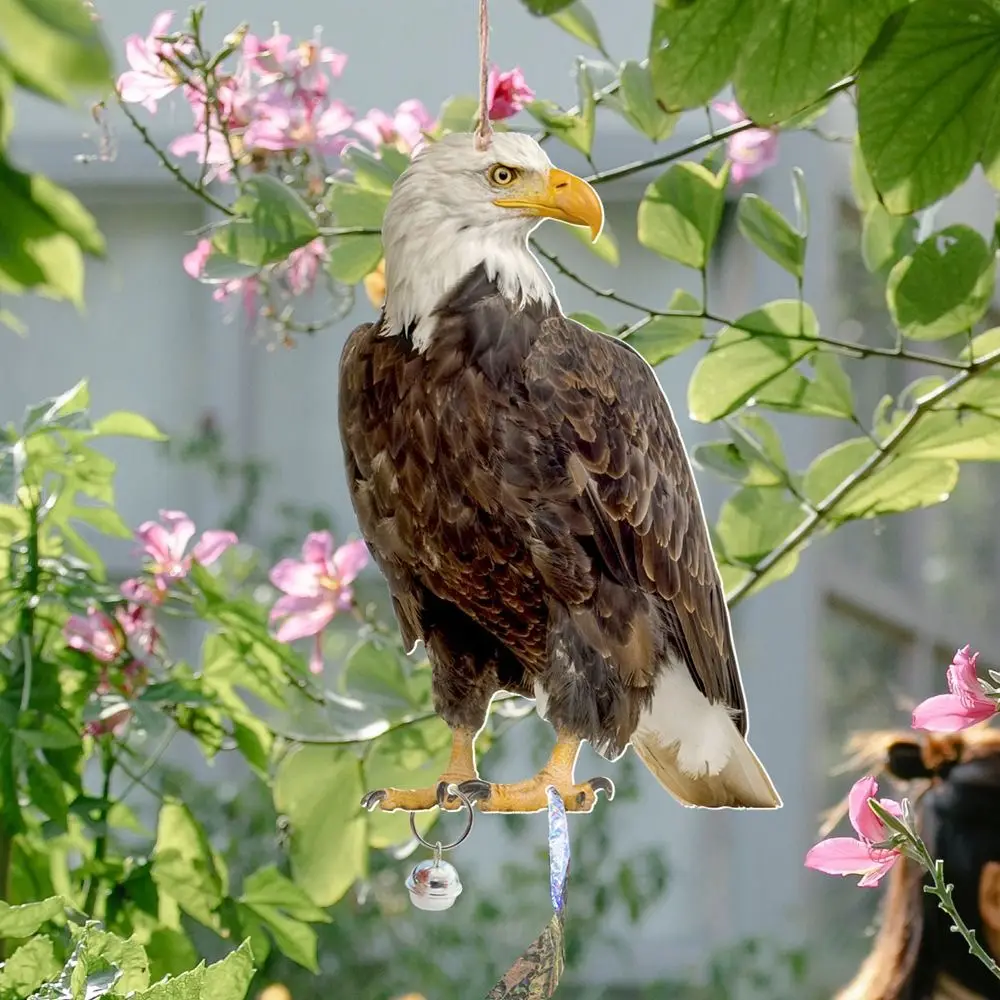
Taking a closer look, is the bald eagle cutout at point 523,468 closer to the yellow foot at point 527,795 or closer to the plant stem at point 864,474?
the yellow foot at point 527,795

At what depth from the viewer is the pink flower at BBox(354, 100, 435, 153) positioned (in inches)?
Answer: 39.9

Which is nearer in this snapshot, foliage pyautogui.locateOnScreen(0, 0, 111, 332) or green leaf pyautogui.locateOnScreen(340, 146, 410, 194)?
foliage pyautogui.locateOnScreen(0, 0, 111, 332)

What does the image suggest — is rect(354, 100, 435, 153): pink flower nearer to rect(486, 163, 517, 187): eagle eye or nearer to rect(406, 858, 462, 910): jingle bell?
rect(486, 163, 517, 187): eagle eye

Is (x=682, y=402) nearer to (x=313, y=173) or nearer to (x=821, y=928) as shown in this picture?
(x=821, y=928)

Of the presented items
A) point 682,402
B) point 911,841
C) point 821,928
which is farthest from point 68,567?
point 821,928

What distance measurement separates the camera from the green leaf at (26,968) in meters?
0.62

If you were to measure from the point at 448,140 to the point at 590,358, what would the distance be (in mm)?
110

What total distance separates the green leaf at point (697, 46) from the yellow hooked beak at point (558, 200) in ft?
0.47

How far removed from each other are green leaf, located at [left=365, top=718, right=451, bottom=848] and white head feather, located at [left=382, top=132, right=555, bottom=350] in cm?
37

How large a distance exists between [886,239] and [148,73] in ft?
1.56

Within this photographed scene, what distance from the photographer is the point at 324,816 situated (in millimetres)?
954

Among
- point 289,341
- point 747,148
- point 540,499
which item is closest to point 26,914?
point 540,499

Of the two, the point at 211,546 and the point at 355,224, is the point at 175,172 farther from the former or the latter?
the point at 211,546

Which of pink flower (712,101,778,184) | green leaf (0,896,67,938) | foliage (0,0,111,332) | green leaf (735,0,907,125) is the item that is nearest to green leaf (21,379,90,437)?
green leaf (0,896,67,938)
